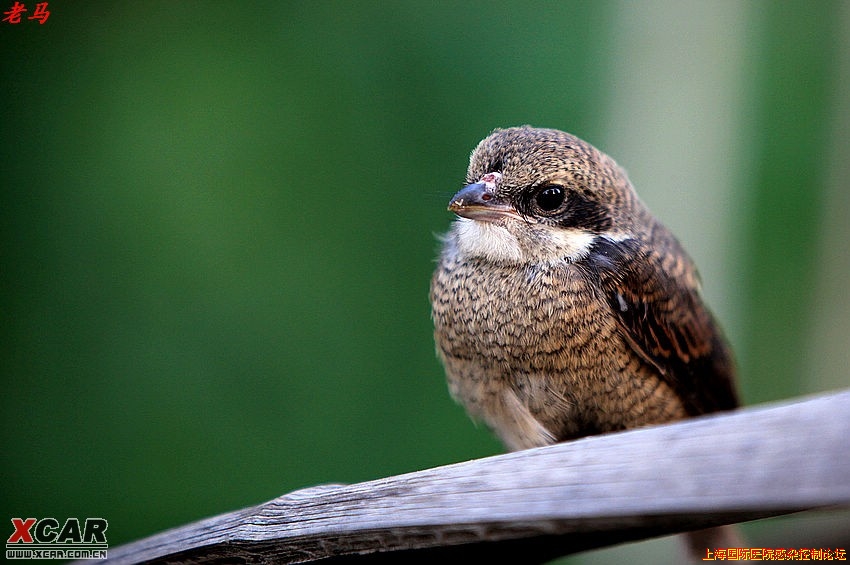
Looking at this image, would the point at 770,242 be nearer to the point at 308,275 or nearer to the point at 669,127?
the point at 669,127

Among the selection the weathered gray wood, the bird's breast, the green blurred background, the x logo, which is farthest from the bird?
the x logo

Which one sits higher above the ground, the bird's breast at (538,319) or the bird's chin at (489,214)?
the bird's chin at (489,214)

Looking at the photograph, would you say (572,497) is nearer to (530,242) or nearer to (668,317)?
(530,242)

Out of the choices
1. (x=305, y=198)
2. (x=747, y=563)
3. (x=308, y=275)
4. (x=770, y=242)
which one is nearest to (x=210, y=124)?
(x=305, y=198)

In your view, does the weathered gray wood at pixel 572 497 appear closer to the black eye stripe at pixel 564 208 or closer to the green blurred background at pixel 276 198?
the black eye stripe at pixel 564 208

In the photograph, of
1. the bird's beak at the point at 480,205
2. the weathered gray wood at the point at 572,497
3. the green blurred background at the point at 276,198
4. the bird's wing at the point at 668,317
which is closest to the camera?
the weathered gray wood at the point at 572,497

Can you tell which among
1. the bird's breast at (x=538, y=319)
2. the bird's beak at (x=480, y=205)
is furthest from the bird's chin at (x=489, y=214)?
the bird's breast at (x=538, y=319)
